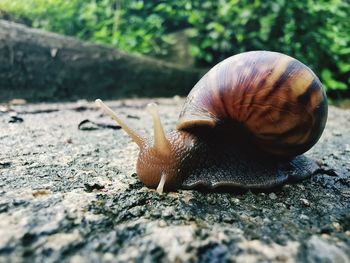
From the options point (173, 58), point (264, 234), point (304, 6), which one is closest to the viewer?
point (264, 234)

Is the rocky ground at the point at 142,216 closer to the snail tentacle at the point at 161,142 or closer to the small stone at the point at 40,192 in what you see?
the small stone at the point at 40,192

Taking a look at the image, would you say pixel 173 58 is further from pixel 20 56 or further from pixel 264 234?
pixel 264 234

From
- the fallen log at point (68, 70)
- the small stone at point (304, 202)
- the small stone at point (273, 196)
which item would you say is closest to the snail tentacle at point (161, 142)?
the small stone at point (273, 196)

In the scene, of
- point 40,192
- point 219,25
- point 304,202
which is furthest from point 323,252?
point 219,25

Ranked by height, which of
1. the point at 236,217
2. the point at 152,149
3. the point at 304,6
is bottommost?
the point at 236,217

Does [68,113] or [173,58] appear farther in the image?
[173,58]

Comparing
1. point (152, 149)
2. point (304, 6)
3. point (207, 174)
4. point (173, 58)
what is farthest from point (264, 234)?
point (173, 58)
